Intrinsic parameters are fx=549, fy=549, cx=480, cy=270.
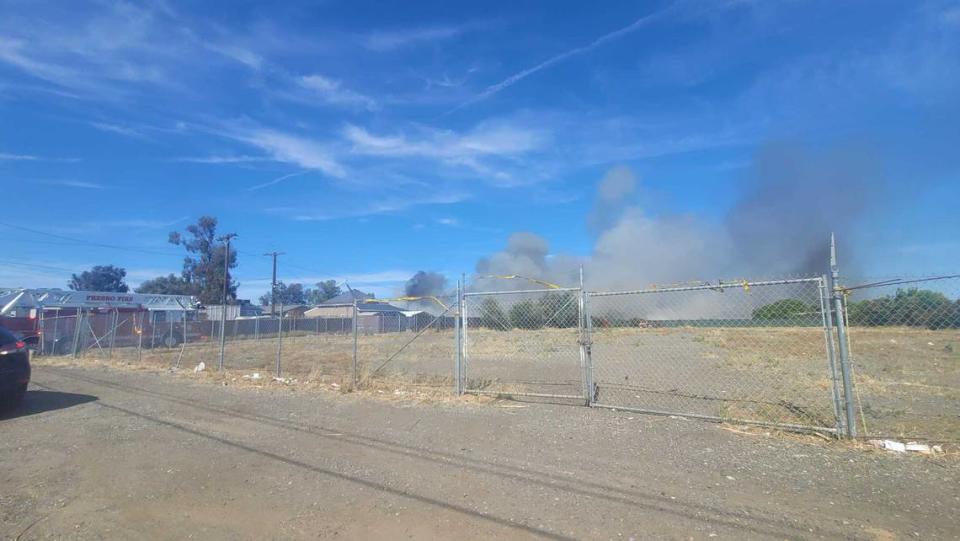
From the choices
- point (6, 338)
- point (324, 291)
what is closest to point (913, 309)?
point (6, 338)

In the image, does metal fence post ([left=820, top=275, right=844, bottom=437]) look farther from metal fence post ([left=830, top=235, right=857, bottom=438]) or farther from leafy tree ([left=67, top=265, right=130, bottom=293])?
leafy tree ([left=67, top=265, right=130, bottom=293])

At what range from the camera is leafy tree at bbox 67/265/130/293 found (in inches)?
3669

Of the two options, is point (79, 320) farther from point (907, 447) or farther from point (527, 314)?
point (907, 447)

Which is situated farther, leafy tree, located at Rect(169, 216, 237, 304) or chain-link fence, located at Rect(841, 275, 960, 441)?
leafy tree, located at Rect(169, 216, 237, 304)

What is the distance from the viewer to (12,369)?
9070 mm

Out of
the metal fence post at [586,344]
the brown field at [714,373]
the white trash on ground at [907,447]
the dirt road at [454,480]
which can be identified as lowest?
the dirt road at [454,480]

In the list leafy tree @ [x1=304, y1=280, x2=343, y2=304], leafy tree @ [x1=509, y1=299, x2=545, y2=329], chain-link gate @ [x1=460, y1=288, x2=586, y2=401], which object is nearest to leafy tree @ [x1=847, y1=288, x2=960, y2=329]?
chain-link gate @ [x1=460, y1=288, x2=586, y2=401]

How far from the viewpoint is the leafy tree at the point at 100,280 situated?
9319 centimetres

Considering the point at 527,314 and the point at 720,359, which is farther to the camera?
the point at 720,359

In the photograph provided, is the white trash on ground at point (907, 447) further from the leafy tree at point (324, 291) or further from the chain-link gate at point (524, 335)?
the leafy tree at point (324, 291)

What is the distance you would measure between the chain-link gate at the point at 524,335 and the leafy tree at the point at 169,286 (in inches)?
2930

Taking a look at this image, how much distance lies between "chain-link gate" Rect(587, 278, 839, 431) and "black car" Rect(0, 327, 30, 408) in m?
9.47

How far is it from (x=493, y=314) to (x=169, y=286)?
8981 cm

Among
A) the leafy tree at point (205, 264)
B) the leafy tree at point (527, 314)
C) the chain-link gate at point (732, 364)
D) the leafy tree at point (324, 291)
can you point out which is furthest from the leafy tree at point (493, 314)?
the leafy tree at point (324, 291)
